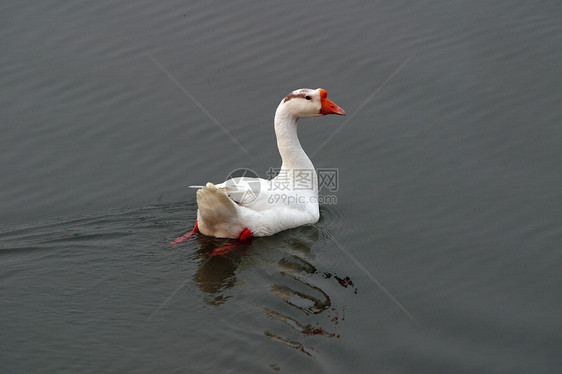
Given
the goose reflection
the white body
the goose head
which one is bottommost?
the goose reflection

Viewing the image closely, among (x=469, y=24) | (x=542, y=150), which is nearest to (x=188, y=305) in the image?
(x=542, y=150)

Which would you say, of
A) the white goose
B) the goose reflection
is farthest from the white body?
the goose reflection

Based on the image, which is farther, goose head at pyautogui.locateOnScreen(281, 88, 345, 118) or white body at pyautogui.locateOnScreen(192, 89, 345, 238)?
goose head at pyautogui.locateOnScreen(281, 88, 345, 118)

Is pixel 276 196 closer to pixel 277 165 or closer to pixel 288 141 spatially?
pixel 288 141

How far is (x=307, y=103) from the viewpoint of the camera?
9.23 m

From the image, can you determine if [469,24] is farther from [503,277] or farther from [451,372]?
[451,372]

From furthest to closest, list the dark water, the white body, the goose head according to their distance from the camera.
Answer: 1. the goose head
2. the white body
3. the dark water

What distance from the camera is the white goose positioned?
8312 millimetres

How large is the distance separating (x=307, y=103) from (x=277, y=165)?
1.34 m

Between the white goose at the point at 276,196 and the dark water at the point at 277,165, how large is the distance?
0.22 metres

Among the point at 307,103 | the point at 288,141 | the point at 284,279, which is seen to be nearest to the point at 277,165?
the point at 288,141

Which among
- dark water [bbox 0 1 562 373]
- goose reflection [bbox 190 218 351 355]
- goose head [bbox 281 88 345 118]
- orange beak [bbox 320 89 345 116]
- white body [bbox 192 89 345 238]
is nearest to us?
dark water [bbox 0 1 562 373]

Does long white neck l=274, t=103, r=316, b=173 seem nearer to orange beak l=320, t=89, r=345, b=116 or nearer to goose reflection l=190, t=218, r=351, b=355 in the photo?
orange beak l=320, t=89, r=345, b=116

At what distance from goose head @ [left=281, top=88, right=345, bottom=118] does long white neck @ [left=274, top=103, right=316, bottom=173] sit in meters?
0.09
